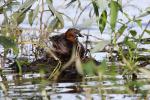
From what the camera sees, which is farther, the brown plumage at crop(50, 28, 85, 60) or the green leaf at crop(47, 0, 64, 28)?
the brown plumage at crop(50, 28, 85, 60)

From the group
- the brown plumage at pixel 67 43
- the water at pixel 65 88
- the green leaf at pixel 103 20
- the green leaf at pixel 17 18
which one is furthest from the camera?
the brown plumage at pixel 67 43

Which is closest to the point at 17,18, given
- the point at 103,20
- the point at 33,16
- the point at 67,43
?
Result: the point at 33,16

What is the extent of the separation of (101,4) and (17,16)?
1179mm

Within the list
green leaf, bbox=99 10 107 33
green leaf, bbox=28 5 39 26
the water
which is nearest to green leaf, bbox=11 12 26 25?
green leaf, bbox=28 5 39 26

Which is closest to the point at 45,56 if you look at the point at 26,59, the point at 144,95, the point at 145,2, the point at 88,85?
the point at 26,59

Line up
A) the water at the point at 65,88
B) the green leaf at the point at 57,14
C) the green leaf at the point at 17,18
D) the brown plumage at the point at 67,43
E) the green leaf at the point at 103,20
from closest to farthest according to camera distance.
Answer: the water at the point at 65,88 → the green leaf at the point at 103,20 → the green leaf at the point at 57,14 → the green leaf at the point at 17,18 → the brown plumage at the point at 67,43

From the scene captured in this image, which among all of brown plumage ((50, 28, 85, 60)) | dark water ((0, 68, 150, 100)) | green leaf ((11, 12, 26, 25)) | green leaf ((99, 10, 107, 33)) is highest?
green leaf ((11, 12, 26, 25))

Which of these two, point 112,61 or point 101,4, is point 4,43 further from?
point 112,61

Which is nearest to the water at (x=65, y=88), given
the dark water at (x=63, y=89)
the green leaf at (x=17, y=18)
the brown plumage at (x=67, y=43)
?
the dark water at (x=63, y=89)

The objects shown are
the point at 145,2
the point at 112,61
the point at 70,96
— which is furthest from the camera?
the point at 145,2

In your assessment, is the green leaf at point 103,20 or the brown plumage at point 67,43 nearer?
the green leaf at point 103,20

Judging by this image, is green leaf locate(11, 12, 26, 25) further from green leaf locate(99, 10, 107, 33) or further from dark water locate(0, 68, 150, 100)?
green leaf locate(99, 10, 107, 33)

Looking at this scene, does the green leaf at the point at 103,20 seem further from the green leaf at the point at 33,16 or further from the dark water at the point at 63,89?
the green leaf at the point at 33,16

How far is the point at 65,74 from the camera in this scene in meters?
5.18
